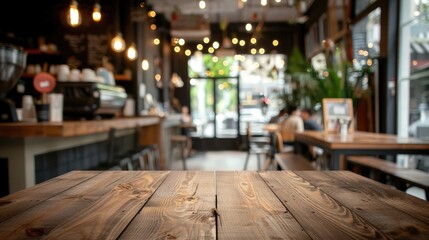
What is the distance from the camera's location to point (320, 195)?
1138 mm

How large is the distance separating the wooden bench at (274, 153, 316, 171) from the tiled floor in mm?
2104

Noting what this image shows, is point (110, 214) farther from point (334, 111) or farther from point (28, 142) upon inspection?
point (334, 111)

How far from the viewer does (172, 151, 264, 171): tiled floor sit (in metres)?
7.04

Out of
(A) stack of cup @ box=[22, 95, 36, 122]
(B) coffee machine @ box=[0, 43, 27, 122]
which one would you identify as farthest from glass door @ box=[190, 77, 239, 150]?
(B) coffee machine @ box=[0, 43, 27, 122]

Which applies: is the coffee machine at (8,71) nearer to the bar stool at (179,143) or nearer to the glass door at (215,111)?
the bar stool at (179,143)

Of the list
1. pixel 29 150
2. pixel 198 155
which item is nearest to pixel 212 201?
pixel 29 150

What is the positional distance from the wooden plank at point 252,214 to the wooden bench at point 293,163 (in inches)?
95.6

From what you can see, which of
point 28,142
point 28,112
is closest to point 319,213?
point 28,142

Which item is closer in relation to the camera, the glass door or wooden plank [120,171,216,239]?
wooden plank [120,171,216,239]

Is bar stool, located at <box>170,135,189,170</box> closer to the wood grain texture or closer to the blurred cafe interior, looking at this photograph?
the blurred cafe interior

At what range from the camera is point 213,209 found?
0.97 metres

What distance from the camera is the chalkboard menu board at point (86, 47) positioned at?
6500 mm

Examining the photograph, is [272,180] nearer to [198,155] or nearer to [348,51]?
[348,51]

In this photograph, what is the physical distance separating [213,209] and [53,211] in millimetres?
419
